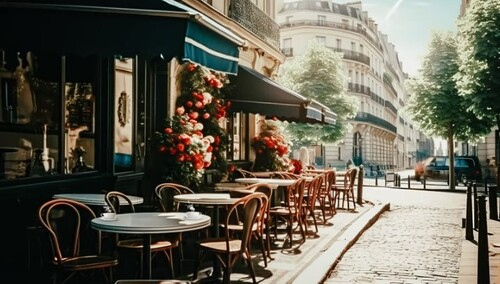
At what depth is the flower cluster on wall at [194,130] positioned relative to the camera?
7852 millimetres

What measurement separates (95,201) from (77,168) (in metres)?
1.65

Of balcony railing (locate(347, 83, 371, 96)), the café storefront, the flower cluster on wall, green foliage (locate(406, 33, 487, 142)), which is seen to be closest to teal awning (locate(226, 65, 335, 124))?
the flower cluster on wall

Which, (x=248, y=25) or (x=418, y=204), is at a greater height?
(x=248, y=25)

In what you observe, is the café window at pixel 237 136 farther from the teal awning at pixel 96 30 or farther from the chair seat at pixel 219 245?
the teal awning at pixel 96 30

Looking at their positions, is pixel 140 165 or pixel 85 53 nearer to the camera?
pixel 85 53

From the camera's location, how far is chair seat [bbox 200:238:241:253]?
5.02 meters

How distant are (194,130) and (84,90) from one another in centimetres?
194

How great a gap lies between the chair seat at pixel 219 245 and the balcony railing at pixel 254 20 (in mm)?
7915

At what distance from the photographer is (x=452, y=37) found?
26.2 metres

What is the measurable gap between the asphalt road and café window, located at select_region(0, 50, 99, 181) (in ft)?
12.0

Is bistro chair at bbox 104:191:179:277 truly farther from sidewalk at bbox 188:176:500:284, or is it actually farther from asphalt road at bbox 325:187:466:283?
asphalt road at bbox 325:187:466:283

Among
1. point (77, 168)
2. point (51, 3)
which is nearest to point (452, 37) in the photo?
point (77, 168)

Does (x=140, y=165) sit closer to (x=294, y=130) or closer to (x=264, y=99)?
(x=264, y=99)

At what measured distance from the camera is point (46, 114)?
20.7ft
